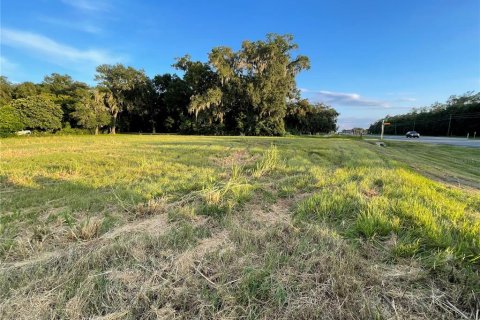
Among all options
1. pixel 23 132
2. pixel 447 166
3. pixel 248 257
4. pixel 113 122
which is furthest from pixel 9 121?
pixel 447 166

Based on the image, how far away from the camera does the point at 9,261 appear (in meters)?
2.50

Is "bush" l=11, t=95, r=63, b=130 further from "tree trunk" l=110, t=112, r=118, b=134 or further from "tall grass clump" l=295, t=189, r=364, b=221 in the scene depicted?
"tall grass clump" l=295, t=189, r=364, b=221

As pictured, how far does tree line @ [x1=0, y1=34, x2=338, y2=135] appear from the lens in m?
36.1

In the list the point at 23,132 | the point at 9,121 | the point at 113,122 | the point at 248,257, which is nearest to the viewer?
the point at 248,257

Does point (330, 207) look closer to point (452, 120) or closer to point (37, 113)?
point (37, 113)

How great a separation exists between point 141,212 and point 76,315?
75.5 inches

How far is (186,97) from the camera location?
46156mm

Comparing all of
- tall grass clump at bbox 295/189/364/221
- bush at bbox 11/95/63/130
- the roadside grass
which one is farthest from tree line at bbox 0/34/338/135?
tall grass clump at bbox 295/189/364/221

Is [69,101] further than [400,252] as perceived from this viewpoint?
Yes

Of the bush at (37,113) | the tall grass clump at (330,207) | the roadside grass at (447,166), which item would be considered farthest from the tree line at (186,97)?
the tall grass clump at (330,207)

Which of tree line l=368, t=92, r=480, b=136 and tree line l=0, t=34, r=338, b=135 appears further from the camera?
tree line l=368, t=92, r=480, b=136

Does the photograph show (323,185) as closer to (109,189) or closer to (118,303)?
(118,303)

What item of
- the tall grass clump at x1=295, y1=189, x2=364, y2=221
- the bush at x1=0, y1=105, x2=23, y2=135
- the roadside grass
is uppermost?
the bush at x1=0, y1=105, x2=23, y2=135

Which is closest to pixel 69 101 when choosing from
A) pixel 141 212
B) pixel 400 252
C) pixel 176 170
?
pixel 176 170
